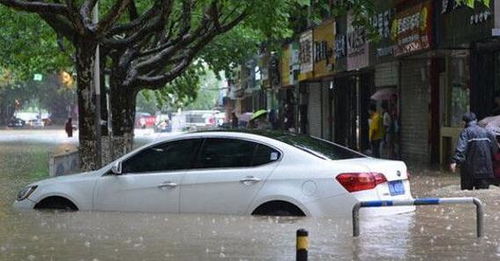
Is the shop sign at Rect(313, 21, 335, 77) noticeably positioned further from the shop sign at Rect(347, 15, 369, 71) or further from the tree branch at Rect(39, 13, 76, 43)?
the tree branch at Rect(39, 13, 76, 43)

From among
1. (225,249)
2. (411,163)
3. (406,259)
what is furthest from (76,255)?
(411,163)

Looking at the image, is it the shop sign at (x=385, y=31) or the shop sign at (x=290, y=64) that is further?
the shop sign at (x=290, y=64)

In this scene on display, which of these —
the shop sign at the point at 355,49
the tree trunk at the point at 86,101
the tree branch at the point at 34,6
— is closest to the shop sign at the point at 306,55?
the shop sign at the point at 355,49

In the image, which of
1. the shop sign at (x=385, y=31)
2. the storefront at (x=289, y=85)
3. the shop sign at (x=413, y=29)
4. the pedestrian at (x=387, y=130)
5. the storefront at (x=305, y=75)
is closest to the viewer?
the shop sign at (x=413, y=29)

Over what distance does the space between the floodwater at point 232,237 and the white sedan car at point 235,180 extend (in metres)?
0.16

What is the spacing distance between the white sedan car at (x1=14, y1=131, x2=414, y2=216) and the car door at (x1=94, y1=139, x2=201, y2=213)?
0.04 feet

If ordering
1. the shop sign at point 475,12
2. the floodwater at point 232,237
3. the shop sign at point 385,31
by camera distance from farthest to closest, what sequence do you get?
1. the shop sign at point 385,31
2. the shop sign at point 475,12
3. the floodwater at point 232,237

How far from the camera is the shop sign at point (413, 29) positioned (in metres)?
19.5

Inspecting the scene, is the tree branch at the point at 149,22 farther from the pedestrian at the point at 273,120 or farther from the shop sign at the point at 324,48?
the pedestrian at the point at 273,120

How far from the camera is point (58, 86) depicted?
89.2 meters

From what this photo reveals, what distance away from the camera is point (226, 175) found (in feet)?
32.5

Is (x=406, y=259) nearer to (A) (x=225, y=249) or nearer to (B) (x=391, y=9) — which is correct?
(A) (x=225, y=249)

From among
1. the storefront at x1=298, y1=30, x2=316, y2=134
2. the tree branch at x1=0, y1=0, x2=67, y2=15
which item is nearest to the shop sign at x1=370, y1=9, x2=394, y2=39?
the storefront at x1=298, y1=30, x2=316, y2=134

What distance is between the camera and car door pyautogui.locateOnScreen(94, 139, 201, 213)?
10172mm
